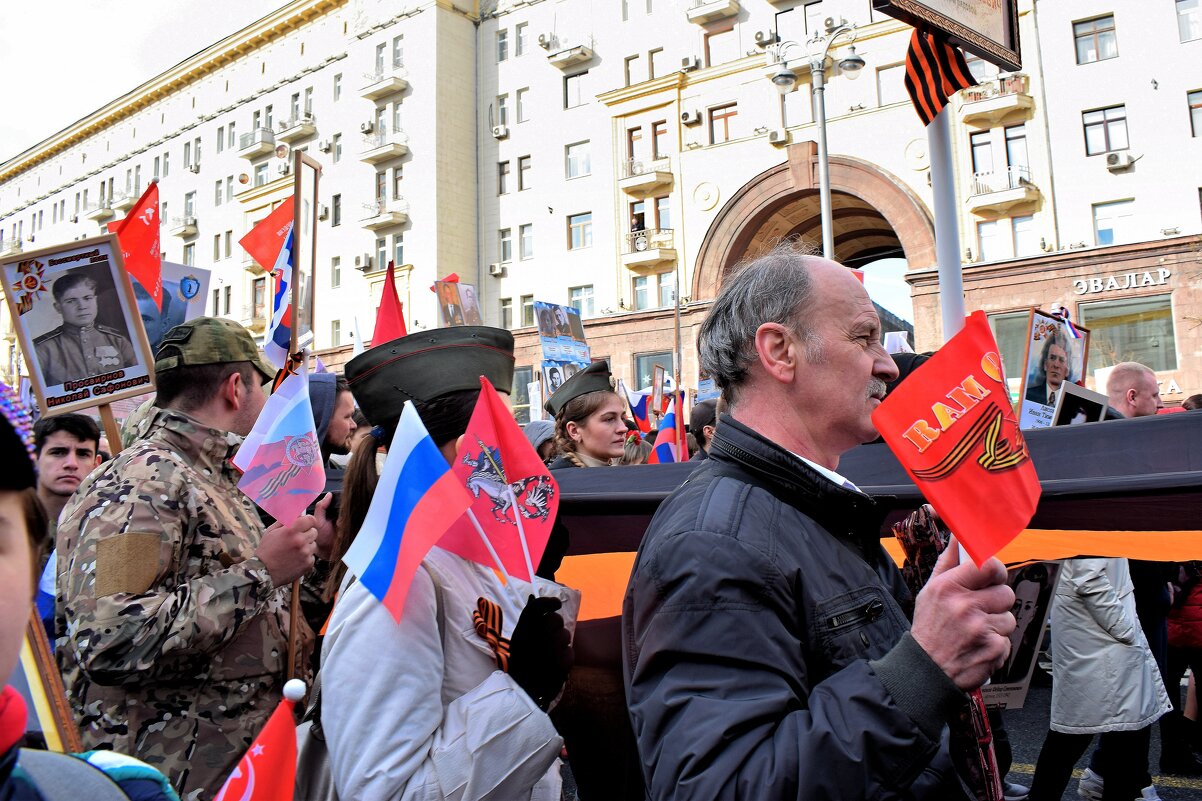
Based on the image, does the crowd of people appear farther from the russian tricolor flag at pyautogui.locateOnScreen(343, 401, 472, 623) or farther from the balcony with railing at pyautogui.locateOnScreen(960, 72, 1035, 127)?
the balcony with railing at pyautogui.locateOnScreen(960, 72, 1035, 127)

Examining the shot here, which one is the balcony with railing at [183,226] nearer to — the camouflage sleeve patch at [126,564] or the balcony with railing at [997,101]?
the balcony with railing at [997,101]

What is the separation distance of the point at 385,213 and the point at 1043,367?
35.3m

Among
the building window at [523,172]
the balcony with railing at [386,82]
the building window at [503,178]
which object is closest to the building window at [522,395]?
the building window at [523,172]

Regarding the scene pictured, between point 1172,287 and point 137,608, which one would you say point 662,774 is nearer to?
point 137,608

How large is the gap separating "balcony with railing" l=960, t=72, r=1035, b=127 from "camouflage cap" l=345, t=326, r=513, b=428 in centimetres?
2616

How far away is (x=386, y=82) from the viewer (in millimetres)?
39000

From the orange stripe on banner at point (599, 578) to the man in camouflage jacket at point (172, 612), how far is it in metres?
1.31

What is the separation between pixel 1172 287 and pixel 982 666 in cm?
2617

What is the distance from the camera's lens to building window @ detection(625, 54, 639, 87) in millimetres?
34750

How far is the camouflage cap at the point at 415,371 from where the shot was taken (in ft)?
9.00

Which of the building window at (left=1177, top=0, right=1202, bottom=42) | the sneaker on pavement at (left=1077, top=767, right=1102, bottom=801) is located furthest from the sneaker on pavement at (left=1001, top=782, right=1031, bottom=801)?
the building window at (left=1177, top=0, right=1202, bottom=42)

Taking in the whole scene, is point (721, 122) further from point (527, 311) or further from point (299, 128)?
point (299, 128)

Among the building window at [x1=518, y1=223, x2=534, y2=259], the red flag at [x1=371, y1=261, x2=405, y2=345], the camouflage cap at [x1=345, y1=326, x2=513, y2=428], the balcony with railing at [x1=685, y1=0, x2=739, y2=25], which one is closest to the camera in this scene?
the camouflage cap at [x1=345, y1=326, x2=513, y2=428]

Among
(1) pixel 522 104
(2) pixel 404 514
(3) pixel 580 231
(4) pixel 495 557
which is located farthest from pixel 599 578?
(1) pixel 522 104
